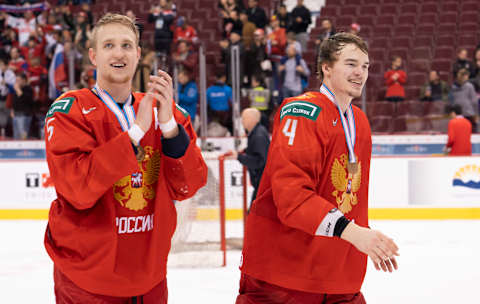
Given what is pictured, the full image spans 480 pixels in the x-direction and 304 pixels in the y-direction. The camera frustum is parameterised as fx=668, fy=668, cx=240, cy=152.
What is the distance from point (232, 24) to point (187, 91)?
2859 mm

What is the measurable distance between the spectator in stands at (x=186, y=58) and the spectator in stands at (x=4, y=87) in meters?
2.85

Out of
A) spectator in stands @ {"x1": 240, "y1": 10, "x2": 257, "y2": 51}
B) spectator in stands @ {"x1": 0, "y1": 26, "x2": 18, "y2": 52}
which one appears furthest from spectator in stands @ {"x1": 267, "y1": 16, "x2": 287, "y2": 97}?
spectator in stands @ {"x1": 0, "y1": 26, "x2": 18, "y2": 52}

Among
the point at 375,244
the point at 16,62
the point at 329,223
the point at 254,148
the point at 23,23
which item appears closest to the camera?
the point at 375,244

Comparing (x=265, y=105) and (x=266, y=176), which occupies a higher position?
(x=266, y=176)

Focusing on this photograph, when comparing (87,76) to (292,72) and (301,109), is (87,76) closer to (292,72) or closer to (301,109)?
(292,72)

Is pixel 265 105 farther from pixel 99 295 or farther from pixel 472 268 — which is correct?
pixel 99 295

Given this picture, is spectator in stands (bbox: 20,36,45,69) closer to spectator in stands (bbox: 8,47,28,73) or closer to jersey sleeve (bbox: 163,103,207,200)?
spectator in stands (bbox: 8,47,28,73)

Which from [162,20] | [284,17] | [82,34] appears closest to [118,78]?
[82,34]

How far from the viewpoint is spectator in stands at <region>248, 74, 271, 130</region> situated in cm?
994

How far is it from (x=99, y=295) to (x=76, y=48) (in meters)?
8.70

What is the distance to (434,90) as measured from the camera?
1028 cm

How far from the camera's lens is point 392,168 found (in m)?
9.20

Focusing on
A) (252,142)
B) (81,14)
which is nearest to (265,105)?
(252,142)

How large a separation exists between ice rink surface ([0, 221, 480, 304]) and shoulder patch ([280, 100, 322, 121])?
3.11 m
